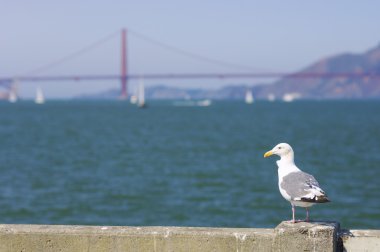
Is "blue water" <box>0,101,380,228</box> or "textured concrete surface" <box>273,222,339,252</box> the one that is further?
"blue water" <box>0,101,380,228</box>

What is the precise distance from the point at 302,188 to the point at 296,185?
0.05 m

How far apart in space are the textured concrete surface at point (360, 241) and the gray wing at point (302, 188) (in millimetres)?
447

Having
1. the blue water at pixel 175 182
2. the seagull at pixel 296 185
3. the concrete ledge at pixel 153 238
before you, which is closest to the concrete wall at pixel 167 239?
the concrete ledge at pixel 153 238

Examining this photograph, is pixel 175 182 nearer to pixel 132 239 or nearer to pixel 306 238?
pixel 132 239

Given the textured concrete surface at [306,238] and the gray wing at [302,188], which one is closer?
the gray wing at [302,188]

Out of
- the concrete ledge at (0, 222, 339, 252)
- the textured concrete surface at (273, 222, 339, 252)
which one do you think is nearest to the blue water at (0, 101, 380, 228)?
the concrete ledge at (0, 222, 339, 252)

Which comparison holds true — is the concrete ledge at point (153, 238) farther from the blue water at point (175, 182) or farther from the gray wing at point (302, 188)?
the blue water at point (175, 182)

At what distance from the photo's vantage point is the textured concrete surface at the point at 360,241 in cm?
412

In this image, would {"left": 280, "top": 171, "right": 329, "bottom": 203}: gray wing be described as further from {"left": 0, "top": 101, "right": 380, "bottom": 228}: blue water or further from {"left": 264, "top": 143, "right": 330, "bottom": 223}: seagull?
{"left": 0, "top": 101, "right": 380, "bottom": 228}: blue water

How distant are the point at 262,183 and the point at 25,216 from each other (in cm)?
746

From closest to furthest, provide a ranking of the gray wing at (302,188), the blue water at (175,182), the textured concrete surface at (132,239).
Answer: the gray wing at (302,188) → the textured concrete surface at (132,239) → the blue water at (175,182)

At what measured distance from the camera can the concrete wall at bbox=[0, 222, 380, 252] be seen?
4.05 meters

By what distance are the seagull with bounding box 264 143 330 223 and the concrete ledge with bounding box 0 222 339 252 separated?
19cm

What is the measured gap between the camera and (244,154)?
30750 millimetres
